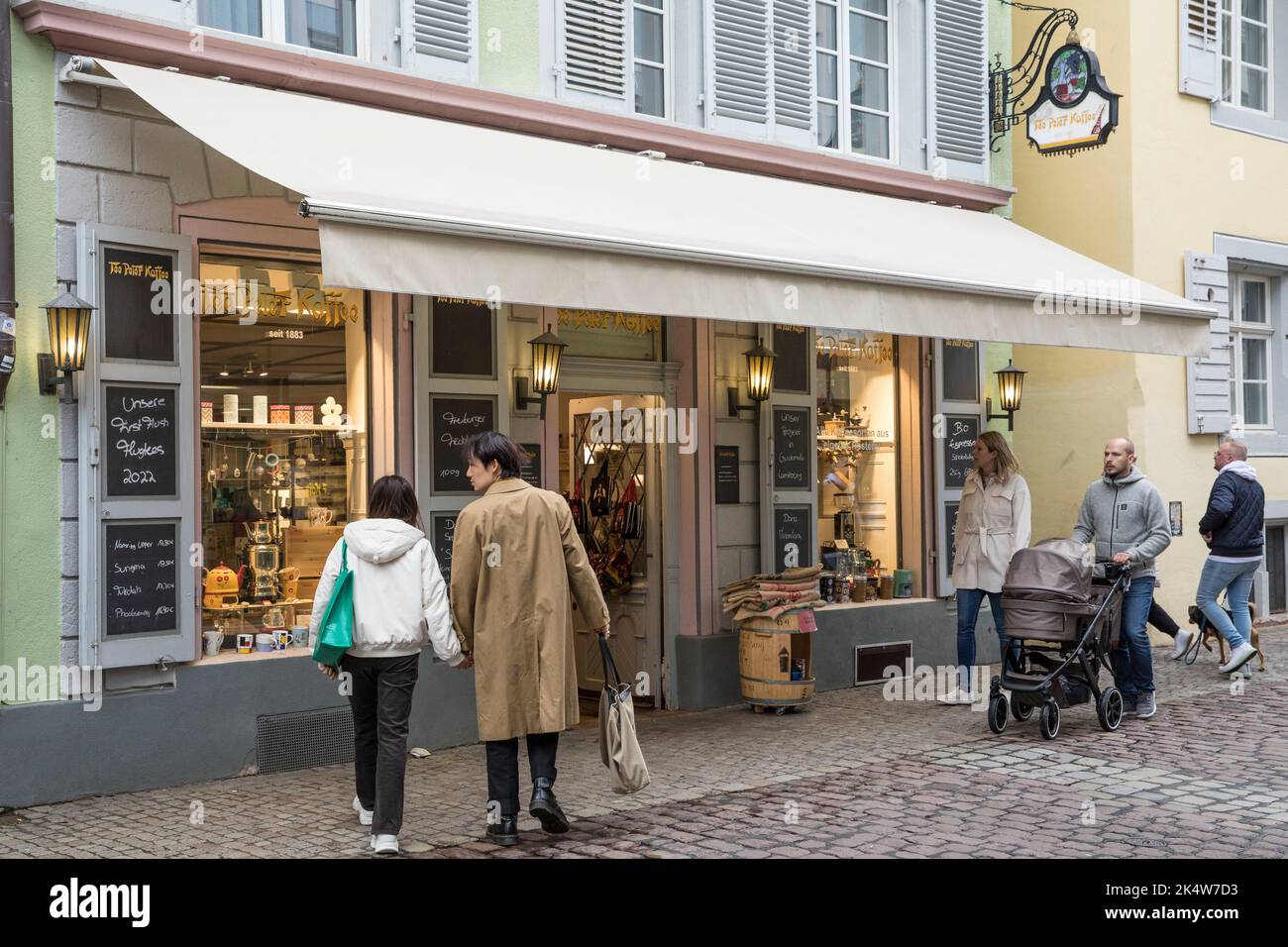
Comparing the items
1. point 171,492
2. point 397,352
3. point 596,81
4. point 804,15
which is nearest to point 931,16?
point 804,15

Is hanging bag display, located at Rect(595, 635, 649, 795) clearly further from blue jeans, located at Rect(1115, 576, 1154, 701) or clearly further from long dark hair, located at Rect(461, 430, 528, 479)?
blue jeans, located at Rect(1115, 576, 1154, 701)

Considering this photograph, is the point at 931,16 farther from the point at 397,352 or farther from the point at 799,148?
the point at 397,352

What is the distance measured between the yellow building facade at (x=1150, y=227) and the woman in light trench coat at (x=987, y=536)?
12.2ft

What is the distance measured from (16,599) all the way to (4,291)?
1524 mm

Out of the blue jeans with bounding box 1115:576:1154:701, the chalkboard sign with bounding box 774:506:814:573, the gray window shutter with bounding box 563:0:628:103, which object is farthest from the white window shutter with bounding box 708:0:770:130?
the blue jeans with bounding box 1115:576:1154:701

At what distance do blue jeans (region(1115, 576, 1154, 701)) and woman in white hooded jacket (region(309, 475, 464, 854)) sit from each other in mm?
4809

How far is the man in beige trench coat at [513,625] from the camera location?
602 cm

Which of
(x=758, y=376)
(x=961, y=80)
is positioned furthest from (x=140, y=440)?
(x=961, y=80)

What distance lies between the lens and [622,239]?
6.98 m

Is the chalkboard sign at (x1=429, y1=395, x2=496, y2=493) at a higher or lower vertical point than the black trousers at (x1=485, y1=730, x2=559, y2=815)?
higher

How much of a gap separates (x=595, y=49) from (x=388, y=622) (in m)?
5.00

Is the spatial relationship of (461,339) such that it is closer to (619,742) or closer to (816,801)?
(619,742)

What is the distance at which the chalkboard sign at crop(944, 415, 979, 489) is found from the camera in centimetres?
1179

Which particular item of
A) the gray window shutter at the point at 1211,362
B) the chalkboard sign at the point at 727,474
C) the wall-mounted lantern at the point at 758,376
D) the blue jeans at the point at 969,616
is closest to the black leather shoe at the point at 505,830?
the chalkboard sign at the point at 727,474
